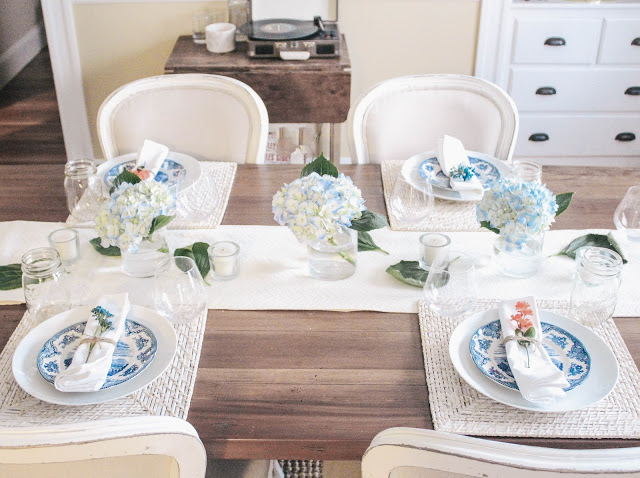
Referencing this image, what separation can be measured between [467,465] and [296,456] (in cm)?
32

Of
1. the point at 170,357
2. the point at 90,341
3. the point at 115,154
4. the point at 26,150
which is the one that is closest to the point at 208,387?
the point at 170,357

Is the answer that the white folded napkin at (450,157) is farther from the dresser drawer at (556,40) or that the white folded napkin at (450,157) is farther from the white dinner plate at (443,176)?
the dresser drawer at (556,40)


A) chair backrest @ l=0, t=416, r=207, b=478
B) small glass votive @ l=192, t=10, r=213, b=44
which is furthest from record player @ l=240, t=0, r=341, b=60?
chair backrest @ l=0, t=416, r=207, b=478

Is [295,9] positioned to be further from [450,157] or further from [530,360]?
[530,360]

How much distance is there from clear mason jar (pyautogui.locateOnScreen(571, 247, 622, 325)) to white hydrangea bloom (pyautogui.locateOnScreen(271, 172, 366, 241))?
1.31 ft

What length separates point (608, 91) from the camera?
10.9ft

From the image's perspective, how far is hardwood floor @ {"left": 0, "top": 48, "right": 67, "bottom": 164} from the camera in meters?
3.78

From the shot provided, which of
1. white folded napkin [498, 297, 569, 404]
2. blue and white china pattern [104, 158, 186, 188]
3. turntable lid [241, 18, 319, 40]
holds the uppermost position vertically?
turntable lid [241, 18, 319, 40]

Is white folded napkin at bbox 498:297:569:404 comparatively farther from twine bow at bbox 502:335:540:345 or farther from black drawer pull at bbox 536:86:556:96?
black drawer pull at bbox 536:86:556:96

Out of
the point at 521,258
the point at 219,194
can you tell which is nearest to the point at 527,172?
the point at 521,258

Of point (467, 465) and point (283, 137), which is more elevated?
point (467, 465)

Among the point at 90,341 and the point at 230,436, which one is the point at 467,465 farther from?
the point at 90,341

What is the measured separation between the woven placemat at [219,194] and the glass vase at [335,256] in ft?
0.95

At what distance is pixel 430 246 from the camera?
4.56 feet
